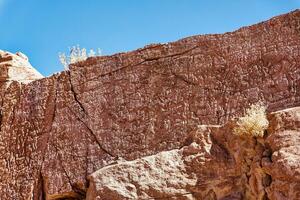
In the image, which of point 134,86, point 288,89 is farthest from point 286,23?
point 134,86

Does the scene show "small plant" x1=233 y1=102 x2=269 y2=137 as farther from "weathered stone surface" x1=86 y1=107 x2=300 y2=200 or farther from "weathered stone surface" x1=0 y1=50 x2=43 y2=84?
"weathered stone surface" x1=0 y1=50 x2=43 y2=84

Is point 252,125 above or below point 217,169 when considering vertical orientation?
above

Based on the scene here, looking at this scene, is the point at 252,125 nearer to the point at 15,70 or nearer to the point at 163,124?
the point at 163,124

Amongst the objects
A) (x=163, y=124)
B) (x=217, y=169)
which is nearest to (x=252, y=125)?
(x=217, y=169)

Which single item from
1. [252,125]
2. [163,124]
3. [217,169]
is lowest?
[217,169]

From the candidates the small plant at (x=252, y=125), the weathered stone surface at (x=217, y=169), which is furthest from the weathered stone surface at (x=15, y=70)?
the small plant at (x=252, y=125)

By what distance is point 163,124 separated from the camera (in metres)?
8.12

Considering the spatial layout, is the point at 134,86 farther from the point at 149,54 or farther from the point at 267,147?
the point at 267,147

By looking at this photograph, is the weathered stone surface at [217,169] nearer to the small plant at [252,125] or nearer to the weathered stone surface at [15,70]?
the small plant at [252,125]

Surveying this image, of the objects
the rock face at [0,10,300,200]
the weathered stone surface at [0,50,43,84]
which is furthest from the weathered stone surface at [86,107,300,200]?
the weathered stone surface at [0,50,43,84]

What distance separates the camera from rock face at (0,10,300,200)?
23.7 ft

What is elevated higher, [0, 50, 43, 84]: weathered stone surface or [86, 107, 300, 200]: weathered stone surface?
[0, 50, 43, 84]: weathered stone surface

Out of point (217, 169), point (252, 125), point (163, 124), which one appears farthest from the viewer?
point (163, 124)

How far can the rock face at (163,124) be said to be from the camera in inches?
284
